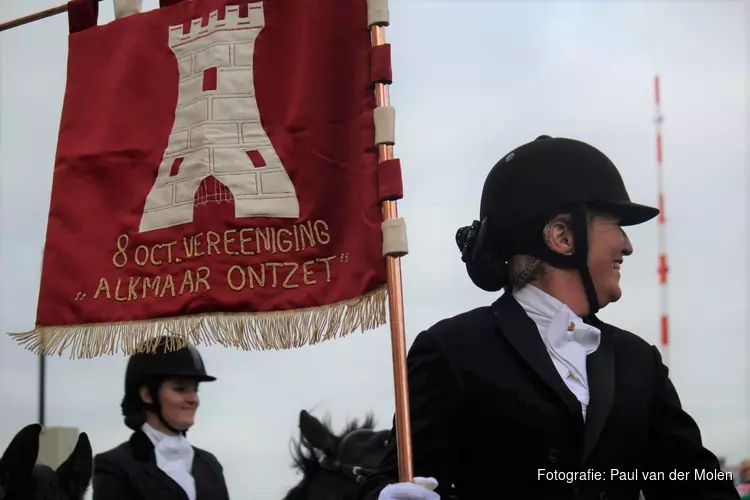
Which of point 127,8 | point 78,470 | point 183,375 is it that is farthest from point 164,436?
point 127,8

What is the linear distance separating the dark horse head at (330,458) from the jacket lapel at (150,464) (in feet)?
2.17

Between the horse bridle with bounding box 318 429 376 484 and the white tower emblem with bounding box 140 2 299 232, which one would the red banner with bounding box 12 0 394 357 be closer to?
the white tower emblem with bounding box 140 2 299 232

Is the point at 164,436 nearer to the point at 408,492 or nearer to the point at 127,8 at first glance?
the point at 127,8

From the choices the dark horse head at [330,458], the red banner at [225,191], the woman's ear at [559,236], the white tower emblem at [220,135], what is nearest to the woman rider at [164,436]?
the dark horse head at [330,458]

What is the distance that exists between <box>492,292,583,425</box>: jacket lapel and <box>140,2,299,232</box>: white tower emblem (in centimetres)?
77

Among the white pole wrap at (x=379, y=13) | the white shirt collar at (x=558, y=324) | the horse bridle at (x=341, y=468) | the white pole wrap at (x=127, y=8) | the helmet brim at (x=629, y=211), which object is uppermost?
the white pole wrap at (x=127, y=8)

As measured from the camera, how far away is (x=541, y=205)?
147 inches

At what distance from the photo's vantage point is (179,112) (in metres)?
4.18

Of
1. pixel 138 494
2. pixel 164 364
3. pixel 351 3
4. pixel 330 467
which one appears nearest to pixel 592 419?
pixel 351 3

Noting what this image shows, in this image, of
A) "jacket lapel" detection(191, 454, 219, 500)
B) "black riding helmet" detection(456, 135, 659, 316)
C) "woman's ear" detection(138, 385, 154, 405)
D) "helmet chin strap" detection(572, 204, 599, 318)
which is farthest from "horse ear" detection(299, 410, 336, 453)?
"helmet chin strap" detection(572, 204, 599, 318)

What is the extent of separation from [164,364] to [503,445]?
3.88m

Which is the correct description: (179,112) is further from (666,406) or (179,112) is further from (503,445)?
(666,406)

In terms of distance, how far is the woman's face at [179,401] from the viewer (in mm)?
6934

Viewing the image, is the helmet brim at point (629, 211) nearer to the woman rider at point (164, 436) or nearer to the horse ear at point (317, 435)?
the horse ear at point (317, 435)
